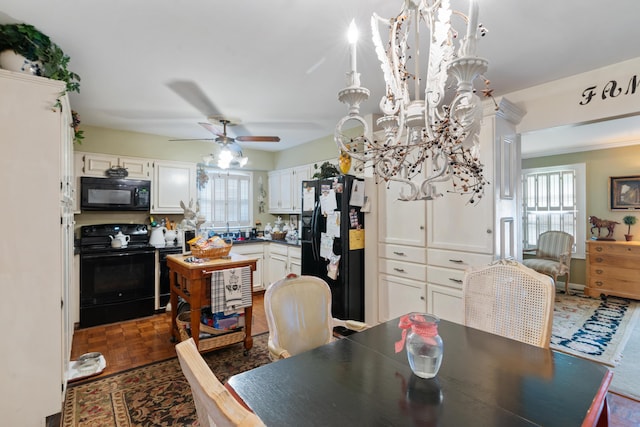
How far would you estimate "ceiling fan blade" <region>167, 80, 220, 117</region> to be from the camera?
262 cm

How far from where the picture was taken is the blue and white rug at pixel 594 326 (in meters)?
2.85

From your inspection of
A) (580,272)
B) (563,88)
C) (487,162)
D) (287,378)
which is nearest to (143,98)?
(287,378)

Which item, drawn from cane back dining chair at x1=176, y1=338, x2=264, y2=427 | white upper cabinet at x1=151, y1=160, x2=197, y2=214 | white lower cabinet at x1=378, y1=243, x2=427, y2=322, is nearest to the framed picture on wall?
white lower cabinet at x1=378, y1=243, x2=427, y2=322

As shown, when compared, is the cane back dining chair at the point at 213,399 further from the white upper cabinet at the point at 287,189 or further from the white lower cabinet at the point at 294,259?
the white upper cabinet at the point at 287,189

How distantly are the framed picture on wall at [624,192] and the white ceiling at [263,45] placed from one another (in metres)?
3.54

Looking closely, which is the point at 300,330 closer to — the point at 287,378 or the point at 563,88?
the point at 287,378

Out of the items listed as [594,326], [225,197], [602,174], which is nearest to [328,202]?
[225,197]

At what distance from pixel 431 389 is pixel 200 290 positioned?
6.71ft

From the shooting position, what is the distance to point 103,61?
2.24 meters

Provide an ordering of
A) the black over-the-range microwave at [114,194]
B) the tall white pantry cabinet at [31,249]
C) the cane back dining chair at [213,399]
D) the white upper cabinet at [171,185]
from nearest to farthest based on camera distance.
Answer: the cane back dining chair at [213,399] < the tall white pantry cabinet at [31,249] < the black over-the-range microwave at [114,194] < the white upper cabinet at [171,185]

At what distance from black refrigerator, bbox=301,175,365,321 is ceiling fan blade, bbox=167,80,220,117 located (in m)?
1.42

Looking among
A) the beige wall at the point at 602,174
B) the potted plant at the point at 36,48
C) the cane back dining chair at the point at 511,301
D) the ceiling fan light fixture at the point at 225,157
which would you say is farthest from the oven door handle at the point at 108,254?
the beige wall at the point at 602,174

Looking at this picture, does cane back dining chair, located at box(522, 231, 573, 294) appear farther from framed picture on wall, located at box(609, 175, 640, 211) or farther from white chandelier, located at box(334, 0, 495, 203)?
white chandelier, located at box(334, 0, 495, 203)

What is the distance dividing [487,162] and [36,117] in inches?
124
